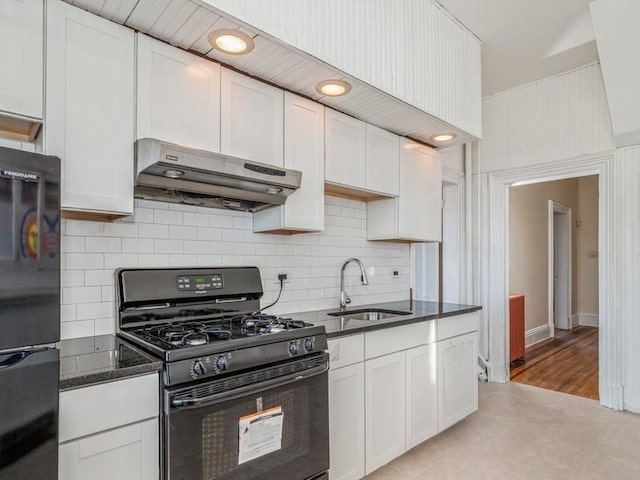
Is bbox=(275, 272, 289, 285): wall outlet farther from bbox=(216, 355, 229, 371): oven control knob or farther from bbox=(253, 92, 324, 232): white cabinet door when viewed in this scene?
bbox=(216, 355, 229, 371): oven control knob

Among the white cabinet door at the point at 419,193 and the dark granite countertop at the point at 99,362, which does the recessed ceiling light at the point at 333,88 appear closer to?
the white cabinet door at the point at 419,193

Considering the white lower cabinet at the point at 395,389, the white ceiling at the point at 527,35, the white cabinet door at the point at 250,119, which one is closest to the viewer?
the white cabinet door at the point at 250,119

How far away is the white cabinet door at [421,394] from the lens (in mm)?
2623

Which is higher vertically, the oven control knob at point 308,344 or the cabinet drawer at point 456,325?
the oven control knob at point 308,344

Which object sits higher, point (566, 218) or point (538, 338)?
point (566, 218)

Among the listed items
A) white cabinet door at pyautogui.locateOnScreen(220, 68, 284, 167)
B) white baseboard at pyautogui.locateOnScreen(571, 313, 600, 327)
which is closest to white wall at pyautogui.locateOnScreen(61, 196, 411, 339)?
white cabinet door at pyautogui.locateOnScreen(220, 68, 284, 167)

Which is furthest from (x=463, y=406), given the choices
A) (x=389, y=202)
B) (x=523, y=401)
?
(x=389, y=202)

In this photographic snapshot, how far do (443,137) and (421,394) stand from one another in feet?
6.20

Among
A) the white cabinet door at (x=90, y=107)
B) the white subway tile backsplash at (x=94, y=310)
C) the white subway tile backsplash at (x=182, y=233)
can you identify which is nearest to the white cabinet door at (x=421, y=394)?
the white subway tile backsplash at (x=182, y=233)

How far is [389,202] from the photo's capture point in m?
3.16

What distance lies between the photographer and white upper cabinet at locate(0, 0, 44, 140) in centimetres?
146

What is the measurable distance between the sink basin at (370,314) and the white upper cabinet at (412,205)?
1.86ft

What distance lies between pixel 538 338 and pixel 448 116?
4.48 m

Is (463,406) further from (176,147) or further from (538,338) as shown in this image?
(538,338)
